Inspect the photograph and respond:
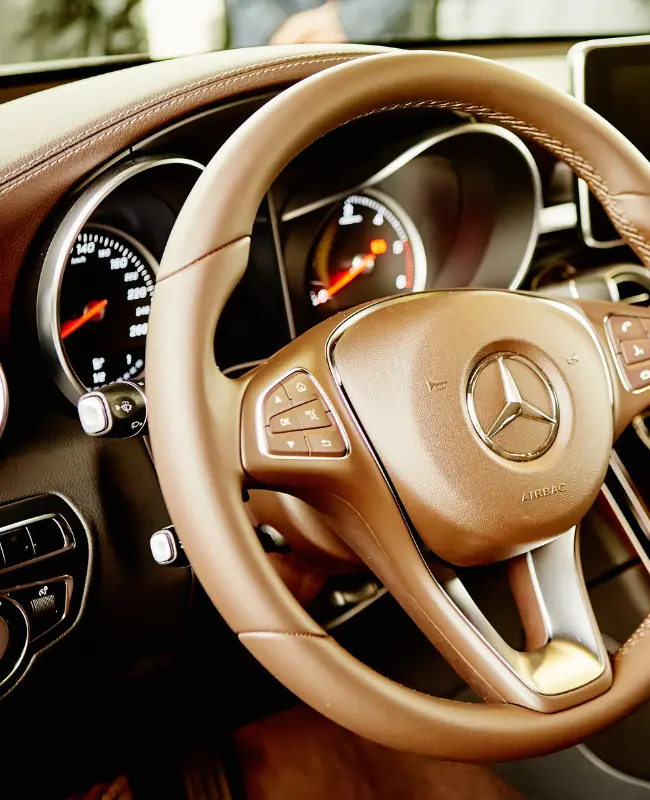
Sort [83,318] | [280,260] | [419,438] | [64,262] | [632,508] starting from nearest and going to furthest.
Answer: [419,438], [64,262], [83,318], [280,260], [632,508]

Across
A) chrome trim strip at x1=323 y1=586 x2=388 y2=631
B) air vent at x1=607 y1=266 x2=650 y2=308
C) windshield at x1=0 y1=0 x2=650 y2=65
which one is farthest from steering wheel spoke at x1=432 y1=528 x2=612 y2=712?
windshield at x1=0 y1=0 x2=650 y2=65

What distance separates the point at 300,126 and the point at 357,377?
0.22m

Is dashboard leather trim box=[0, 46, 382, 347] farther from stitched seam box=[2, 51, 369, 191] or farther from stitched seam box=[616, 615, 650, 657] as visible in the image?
stitched seam box=[616, 615, 650, 657]

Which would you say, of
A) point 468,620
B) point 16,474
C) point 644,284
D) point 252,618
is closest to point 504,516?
point 468,620

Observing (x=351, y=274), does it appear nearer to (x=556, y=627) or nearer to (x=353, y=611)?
(x=353, y=611)

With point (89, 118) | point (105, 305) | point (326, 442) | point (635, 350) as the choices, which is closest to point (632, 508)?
point (635, 350)

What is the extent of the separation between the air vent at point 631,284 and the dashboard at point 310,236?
0.19 metres

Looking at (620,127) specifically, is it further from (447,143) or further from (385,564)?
(385,564)

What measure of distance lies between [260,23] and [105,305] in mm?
646

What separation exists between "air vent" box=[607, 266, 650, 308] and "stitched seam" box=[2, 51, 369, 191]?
0.64 m

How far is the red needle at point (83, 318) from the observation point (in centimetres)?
91

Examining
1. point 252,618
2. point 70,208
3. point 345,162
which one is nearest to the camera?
point 252,618

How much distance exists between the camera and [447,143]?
1.06 m

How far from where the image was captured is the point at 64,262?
80cm
